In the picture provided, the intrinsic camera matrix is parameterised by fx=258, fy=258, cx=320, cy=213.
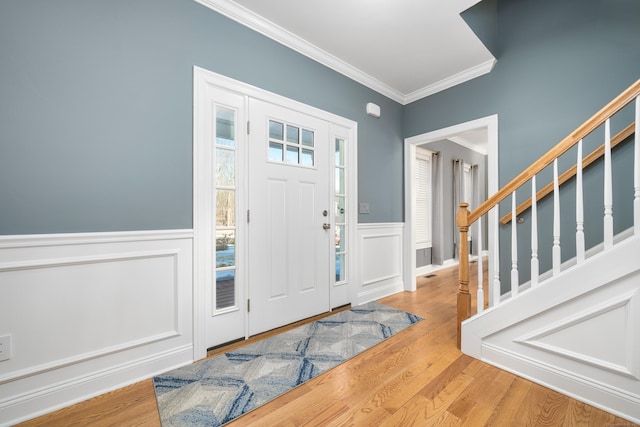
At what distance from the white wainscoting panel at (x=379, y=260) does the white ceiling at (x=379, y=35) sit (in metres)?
1.79

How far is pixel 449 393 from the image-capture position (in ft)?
4.93

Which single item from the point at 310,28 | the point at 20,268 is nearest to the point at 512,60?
the point at 310,28

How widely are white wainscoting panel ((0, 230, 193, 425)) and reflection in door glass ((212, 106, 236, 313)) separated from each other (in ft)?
0.78

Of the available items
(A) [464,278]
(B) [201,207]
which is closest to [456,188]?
(A) [464,278]

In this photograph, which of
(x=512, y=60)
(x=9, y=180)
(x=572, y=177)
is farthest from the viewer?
(x=512, y=60)

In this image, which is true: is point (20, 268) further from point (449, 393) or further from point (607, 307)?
point (607, 307)

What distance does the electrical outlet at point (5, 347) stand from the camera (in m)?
1.26

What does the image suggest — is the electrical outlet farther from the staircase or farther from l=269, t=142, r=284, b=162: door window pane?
the staircase

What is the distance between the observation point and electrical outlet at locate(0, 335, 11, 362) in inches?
49.6

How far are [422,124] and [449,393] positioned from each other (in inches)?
116

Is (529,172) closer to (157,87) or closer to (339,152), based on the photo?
(339,152)

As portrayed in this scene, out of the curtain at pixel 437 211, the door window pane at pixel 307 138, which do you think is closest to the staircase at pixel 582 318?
the door window pane at pixel 307 138

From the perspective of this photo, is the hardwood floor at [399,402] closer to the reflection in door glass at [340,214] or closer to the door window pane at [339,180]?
the reflection in door glass at [340,214]

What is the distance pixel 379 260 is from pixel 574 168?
197 cm
